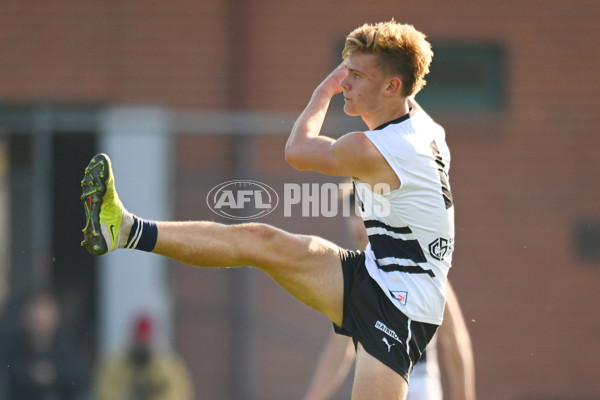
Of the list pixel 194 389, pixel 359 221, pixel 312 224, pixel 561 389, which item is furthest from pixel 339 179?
pixel 561 389

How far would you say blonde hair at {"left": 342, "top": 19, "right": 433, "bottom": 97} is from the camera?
4289 millimetres

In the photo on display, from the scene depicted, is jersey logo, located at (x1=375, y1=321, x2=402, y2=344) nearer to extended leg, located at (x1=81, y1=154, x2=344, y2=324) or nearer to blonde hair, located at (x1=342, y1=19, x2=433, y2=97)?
extended leg, located at (x1=81, y1=154, x2=344, y2=324)

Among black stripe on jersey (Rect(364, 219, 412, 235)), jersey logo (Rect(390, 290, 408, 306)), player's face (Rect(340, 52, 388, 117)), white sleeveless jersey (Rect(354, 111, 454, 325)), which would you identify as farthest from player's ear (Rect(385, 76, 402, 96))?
jersey logo (Rect(390, 290, 408, 306))

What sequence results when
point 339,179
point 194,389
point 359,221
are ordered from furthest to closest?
1. point 194,389
2. point 339,179
3. point 359,221

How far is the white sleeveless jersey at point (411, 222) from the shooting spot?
419 centimetres

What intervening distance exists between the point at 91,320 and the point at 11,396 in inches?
33.6

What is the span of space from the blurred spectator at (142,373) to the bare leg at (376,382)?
11.5 ft

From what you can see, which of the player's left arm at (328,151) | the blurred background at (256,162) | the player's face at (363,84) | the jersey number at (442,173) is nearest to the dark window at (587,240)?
the blurred background at (256,162)

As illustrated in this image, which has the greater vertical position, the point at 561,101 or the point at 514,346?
the point at 561,101

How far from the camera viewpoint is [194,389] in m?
7.58

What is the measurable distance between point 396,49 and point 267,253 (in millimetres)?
1135

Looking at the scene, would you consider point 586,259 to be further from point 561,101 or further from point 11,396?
point 11,396

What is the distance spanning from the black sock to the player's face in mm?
1066

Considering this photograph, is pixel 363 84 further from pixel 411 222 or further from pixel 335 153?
pixel 411 222
